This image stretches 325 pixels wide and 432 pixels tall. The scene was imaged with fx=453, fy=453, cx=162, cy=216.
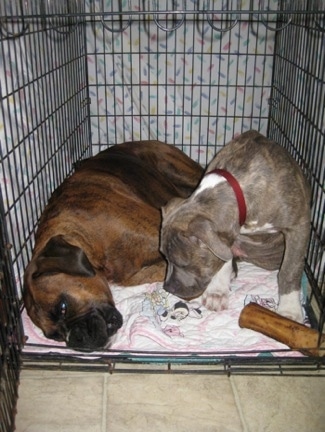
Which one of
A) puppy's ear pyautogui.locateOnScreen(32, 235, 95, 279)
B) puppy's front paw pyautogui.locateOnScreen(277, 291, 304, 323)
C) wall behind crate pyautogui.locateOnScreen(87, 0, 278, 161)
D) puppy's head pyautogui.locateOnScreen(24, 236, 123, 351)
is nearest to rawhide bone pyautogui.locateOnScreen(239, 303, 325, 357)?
puppy's front paw pyautogui.locateOnScreen(277, 291, 304, 323)

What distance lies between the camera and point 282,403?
7.79 feet

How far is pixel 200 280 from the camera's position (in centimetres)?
265

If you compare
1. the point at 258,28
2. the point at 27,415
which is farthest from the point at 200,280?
the point at 258,28

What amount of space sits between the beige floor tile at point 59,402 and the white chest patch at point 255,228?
120cm

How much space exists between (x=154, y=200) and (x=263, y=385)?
172 cm

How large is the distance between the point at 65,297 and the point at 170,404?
823 mm

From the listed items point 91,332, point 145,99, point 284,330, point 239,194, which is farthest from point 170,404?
point 145,99

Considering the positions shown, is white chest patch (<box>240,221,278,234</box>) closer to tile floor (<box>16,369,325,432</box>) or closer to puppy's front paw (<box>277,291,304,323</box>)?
puppy's front paw (<box>277,291,304,323</box>)

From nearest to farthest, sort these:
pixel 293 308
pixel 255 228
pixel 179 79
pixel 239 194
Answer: pixel 239 194
pixel 255 228
pixel 293 308
pixel 179 79

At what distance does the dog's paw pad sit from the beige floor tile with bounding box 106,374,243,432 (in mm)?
620

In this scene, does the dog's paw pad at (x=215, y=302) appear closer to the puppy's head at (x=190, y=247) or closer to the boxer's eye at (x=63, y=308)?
the puppy's head at (x=190, y=247)

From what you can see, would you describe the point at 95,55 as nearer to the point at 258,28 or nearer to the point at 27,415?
the point at 258,28

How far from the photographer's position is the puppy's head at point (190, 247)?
238 cm

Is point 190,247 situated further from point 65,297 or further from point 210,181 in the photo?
point 65,297
